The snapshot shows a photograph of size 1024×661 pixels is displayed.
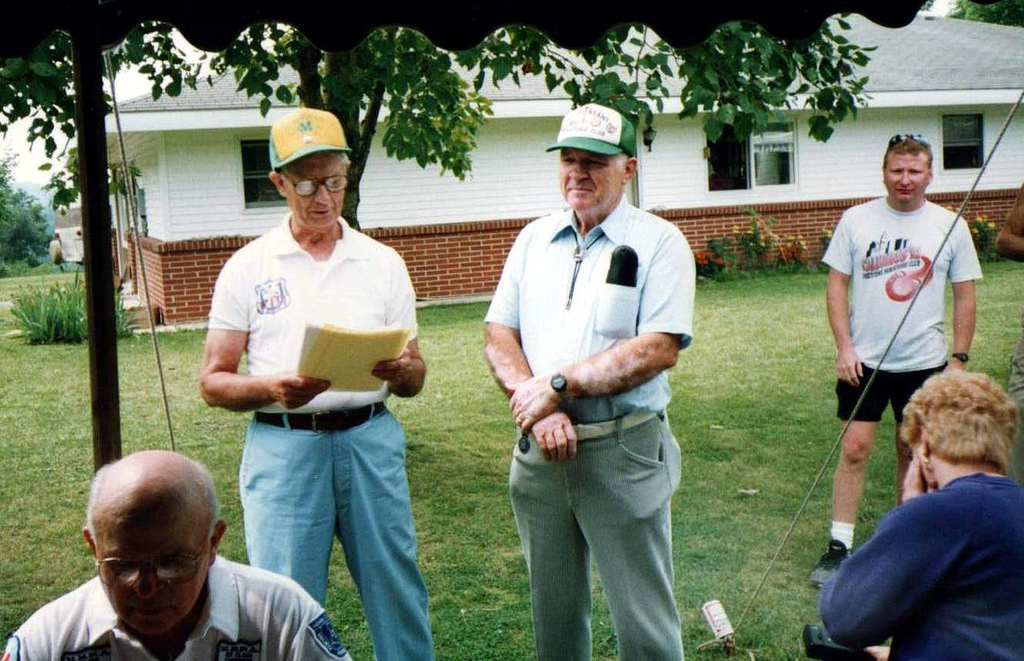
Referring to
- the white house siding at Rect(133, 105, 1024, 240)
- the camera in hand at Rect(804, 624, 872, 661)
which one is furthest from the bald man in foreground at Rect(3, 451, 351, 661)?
the white house siding at Rect(133, 105, 1024, 240)

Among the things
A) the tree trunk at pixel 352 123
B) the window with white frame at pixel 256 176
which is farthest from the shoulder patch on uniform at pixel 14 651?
the window with white frame at pixel 256 176

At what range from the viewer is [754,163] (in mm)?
19375

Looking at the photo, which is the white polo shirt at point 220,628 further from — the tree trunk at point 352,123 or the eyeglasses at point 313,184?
the tree trunk at point 352,123

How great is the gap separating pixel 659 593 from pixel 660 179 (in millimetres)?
16089

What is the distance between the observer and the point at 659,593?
3129mm

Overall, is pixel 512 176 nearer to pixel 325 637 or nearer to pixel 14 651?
pixel 325 637

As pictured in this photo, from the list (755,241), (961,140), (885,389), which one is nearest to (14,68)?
(885,389)

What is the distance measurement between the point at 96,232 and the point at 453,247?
14098mm

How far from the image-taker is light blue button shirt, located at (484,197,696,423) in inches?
122

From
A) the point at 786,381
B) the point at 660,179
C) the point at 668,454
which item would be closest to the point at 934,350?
the point at 668,454

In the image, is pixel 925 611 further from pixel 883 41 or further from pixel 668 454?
pixel 883 41

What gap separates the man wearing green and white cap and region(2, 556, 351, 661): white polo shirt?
1.17 m

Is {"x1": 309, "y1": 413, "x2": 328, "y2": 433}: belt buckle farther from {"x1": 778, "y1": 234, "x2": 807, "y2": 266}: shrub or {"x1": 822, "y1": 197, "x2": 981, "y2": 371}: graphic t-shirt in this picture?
{"x1": 778, "y1": 234, "x2": 807, "y2": 266}: shrub

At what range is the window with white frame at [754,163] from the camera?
19.3 m
